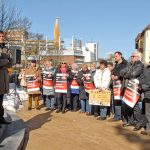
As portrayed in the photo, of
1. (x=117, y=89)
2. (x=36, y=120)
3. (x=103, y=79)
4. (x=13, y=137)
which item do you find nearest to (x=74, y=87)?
(x=103, y=79)

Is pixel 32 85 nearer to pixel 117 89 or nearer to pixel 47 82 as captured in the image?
pixel 47 82

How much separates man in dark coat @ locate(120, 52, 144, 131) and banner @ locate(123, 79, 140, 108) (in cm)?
14

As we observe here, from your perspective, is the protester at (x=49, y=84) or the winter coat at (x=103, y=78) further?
the protester at (x=49, y=84)

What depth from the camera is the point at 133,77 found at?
10.2 meters

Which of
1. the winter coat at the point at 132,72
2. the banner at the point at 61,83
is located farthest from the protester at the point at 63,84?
the winter coat at the point at 132,72

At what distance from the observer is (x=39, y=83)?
48.8ft

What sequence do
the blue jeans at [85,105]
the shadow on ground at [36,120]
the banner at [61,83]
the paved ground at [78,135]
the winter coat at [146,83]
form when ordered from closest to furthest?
the paved ground at [78,135], the winter coat at [146,83], the shadow on ground at [36,120], the blue jeans at [85,105], the banner at [61,83]

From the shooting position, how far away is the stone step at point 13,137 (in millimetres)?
7393

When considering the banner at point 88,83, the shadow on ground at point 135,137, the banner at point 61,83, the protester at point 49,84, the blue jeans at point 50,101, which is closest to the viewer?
the shadow on ground at point 135,137

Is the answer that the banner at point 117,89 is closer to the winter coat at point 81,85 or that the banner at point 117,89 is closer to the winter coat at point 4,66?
the winter coat at point 81,85

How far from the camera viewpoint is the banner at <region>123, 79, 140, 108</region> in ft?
33.4

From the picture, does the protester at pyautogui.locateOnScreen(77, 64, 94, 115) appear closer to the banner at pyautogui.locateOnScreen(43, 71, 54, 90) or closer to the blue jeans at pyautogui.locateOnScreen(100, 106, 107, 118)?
the blue jeans at pyautogui.locateOnScreen(100, 106, 107, 118)

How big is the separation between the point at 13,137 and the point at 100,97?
471cm

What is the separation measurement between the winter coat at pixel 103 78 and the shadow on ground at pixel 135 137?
2.02 meters
